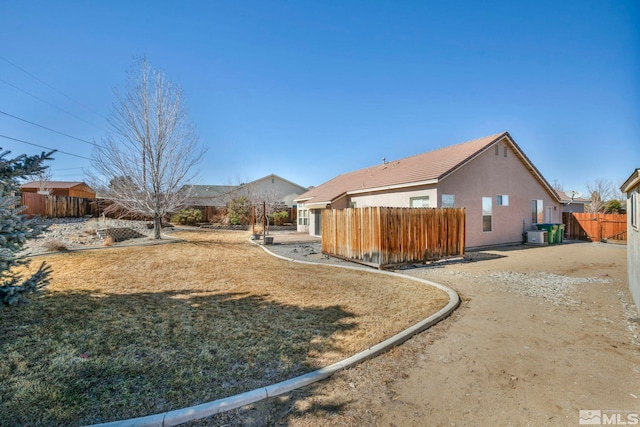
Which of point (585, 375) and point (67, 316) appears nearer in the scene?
point (585, 375)

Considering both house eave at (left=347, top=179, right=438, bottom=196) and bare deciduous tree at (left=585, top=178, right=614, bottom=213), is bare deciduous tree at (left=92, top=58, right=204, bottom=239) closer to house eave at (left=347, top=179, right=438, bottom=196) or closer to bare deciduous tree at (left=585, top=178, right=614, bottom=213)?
house eave at (left=347, top=179, right=438, bottom=196)

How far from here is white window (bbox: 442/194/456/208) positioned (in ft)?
43.9

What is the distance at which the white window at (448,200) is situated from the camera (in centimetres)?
1337

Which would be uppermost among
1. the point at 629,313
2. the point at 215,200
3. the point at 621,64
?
the point at 621,64

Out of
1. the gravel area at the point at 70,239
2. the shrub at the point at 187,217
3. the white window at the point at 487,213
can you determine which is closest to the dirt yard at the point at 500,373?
the white window at the point at 487,213

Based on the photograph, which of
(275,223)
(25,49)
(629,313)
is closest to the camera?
(629,313)

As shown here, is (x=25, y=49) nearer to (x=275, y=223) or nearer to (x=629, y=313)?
(x=275, y=223)

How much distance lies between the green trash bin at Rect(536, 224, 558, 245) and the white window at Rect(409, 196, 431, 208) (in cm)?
876

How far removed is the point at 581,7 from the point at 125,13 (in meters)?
15.1

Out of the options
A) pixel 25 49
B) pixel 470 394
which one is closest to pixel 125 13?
pixel 25 49

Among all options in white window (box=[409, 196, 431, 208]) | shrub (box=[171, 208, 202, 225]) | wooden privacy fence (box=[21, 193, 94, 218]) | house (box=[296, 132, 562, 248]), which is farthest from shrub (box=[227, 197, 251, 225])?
white window (box=[409, 196, 431, 208])

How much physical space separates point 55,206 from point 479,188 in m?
28.1

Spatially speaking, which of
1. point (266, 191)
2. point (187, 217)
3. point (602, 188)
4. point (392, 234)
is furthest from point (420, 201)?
point (602, 188)

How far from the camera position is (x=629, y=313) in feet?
17.8
